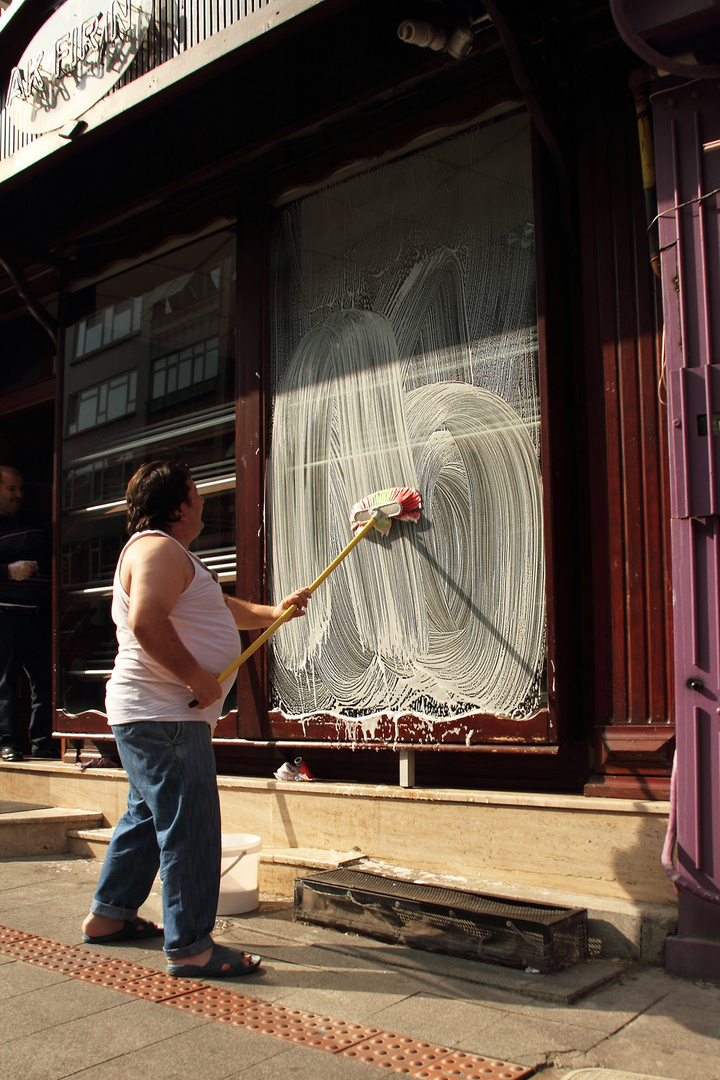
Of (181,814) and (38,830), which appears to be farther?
(38,830)

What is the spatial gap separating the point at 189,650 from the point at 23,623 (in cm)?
360

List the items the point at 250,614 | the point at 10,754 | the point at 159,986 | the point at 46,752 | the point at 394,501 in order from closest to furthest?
the point at 159,986, the point at 250,614, the point at 394,501, the point at 10,754, the point at 46,752

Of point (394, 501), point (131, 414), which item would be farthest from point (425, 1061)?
point (131, 414)

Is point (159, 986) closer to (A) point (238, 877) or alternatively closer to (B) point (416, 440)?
(A) point (238, 877)

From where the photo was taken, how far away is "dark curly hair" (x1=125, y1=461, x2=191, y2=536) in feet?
10.9

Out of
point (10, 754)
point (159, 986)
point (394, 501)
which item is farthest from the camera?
point (10, 754)

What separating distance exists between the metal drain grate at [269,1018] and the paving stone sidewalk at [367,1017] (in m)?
0.03

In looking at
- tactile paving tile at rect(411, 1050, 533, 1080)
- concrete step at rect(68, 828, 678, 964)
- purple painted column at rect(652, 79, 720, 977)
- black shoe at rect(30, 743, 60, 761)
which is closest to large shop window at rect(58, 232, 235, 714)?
black shoe at rect(30, 743, 60, 761)

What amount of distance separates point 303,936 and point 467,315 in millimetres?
2694

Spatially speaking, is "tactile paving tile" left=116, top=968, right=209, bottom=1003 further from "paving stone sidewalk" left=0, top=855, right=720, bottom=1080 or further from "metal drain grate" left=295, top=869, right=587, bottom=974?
"metal drain grate" left=295, top=869, right=587, bottom=974

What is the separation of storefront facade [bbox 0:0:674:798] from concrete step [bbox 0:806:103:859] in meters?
0.74

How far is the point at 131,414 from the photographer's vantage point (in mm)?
5887

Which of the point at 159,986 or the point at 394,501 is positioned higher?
the point at 394,501

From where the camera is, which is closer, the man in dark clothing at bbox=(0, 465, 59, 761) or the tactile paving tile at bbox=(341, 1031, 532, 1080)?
the tactile paving tile at bbox=(341, 1031, 532, 1080)
